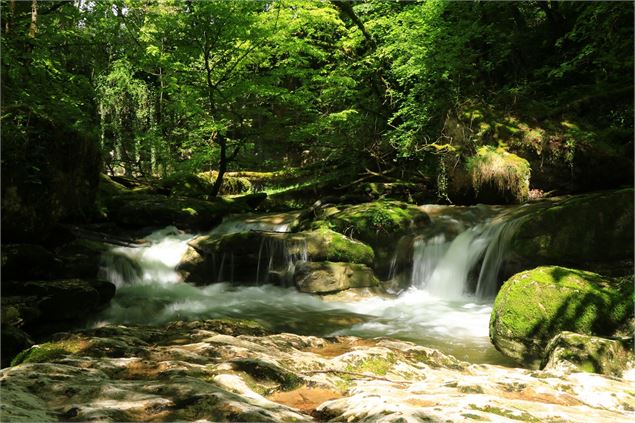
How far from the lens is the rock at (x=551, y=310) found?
5.02m

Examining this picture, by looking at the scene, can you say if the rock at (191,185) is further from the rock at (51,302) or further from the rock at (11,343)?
the rock at (11,343)

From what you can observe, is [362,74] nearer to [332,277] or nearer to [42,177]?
[332,277]

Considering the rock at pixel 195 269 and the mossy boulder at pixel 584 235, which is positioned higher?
the mossy boulder at pixel 584 235

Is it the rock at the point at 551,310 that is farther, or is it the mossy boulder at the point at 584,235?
the mossy boulder at the point at 584,235

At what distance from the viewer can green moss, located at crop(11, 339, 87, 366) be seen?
3.54 meters

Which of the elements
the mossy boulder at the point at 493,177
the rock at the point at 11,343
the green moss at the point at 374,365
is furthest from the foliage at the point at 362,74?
the green moss at the point at 374,365

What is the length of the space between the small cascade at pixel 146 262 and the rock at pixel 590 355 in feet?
27.9

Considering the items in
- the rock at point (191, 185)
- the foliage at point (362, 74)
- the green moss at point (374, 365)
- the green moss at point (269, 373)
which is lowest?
the green moss at point (374, 365)

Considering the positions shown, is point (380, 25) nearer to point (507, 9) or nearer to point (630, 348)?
point (507, 9)

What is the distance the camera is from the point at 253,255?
413 inches

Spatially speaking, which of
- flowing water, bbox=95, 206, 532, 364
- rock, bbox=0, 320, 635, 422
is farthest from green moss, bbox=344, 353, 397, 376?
flowing water, bbox=95, 206, 532, 364

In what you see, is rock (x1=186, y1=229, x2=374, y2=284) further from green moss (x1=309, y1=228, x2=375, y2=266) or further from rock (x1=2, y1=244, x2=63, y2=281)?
rock (x1=2, y1=244, x2=63, y2=281)

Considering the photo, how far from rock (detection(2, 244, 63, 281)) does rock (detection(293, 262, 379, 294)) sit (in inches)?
193

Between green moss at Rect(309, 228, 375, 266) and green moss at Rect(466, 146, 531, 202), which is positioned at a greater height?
green moss at Rect(466, 146, 531, 202)
